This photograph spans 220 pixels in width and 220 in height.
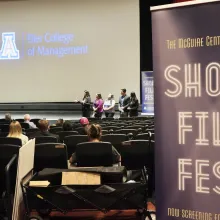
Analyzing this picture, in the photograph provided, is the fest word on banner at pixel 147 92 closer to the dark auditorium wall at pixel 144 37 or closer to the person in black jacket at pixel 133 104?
the person in black jacket at pixel 133 104

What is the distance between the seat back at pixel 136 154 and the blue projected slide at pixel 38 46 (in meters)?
12.3

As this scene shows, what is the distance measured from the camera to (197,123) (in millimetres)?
1645

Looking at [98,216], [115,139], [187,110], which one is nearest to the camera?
[187,110]

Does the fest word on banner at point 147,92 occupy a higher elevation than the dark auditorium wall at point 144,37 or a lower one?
lower

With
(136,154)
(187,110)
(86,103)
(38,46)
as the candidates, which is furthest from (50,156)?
(38,46)

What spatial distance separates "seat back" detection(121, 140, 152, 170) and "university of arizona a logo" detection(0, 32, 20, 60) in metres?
13.4

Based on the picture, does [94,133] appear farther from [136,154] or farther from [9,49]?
[9,49]

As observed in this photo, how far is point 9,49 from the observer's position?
1675cm

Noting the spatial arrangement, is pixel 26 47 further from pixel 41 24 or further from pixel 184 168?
pixel 184 168

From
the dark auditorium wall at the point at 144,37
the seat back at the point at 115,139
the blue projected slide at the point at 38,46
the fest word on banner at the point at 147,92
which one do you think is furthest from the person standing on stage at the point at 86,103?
the seat back at the point at 115,139

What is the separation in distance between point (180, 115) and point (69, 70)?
1478 centimetres

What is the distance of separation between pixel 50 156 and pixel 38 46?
13.2 metres

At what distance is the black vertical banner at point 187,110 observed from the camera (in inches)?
63.1

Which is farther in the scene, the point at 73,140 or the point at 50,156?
the point at 73,140
